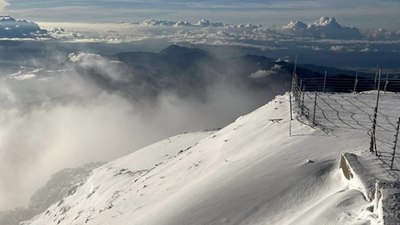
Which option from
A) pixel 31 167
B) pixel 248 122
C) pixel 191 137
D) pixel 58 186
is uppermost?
pixel 248 122

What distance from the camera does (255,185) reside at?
2342 centimetres

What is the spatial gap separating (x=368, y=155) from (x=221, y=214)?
7.46 meters

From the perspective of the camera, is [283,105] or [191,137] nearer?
[283,105]

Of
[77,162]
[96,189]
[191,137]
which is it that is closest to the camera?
[96,189]

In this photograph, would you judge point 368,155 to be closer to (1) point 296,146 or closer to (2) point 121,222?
(1) point 296,146

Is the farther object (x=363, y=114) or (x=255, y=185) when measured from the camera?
(x=363, y=114)

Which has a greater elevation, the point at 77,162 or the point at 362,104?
the point at 362,104

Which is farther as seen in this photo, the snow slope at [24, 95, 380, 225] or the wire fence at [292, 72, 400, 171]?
the wire fence at [292, 72, 400, 171]

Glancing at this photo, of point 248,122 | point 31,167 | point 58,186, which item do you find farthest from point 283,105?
point 31,167

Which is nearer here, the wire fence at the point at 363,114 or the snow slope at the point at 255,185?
the snow slope at the point at 255,185

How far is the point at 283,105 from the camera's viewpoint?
1545 inches

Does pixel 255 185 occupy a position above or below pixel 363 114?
below

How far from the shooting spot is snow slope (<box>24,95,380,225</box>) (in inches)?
773

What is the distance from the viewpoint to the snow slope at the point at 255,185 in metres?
19.6
